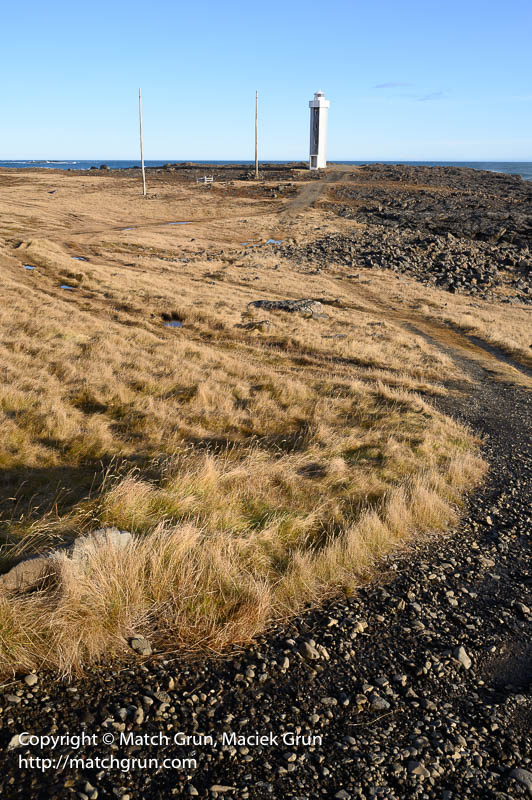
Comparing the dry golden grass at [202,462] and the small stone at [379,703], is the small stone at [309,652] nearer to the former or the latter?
the dry golden grass at [202,462]

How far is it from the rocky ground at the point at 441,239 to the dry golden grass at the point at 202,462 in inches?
624

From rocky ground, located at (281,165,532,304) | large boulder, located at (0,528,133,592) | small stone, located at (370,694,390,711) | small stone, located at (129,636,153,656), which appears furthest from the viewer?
rocky ground, located at (281,165,532,304)

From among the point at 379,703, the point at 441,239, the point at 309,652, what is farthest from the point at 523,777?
the point at 441,239

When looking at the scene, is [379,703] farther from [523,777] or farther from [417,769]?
[523,777]

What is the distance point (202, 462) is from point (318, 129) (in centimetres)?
9499

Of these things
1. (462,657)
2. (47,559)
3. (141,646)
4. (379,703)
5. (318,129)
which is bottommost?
(462,657)

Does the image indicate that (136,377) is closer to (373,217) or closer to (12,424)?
(12,424)

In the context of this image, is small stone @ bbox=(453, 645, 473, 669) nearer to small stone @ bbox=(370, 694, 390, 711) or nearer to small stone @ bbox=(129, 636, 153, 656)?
small stone @ bbox=(370, 694, 390, 711)

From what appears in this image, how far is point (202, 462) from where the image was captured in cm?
734

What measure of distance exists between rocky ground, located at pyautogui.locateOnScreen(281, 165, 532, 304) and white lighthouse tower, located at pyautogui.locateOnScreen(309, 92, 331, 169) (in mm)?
23849

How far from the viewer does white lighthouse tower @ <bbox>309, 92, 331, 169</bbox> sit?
86625mm

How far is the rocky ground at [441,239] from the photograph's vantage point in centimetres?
3396

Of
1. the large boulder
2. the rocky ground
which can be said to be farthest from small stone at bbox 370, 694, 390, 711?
the rocky ground

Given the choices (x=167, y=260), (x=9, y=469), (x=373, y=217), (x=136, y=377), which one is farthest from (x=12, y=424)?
(x=373, y=217)
